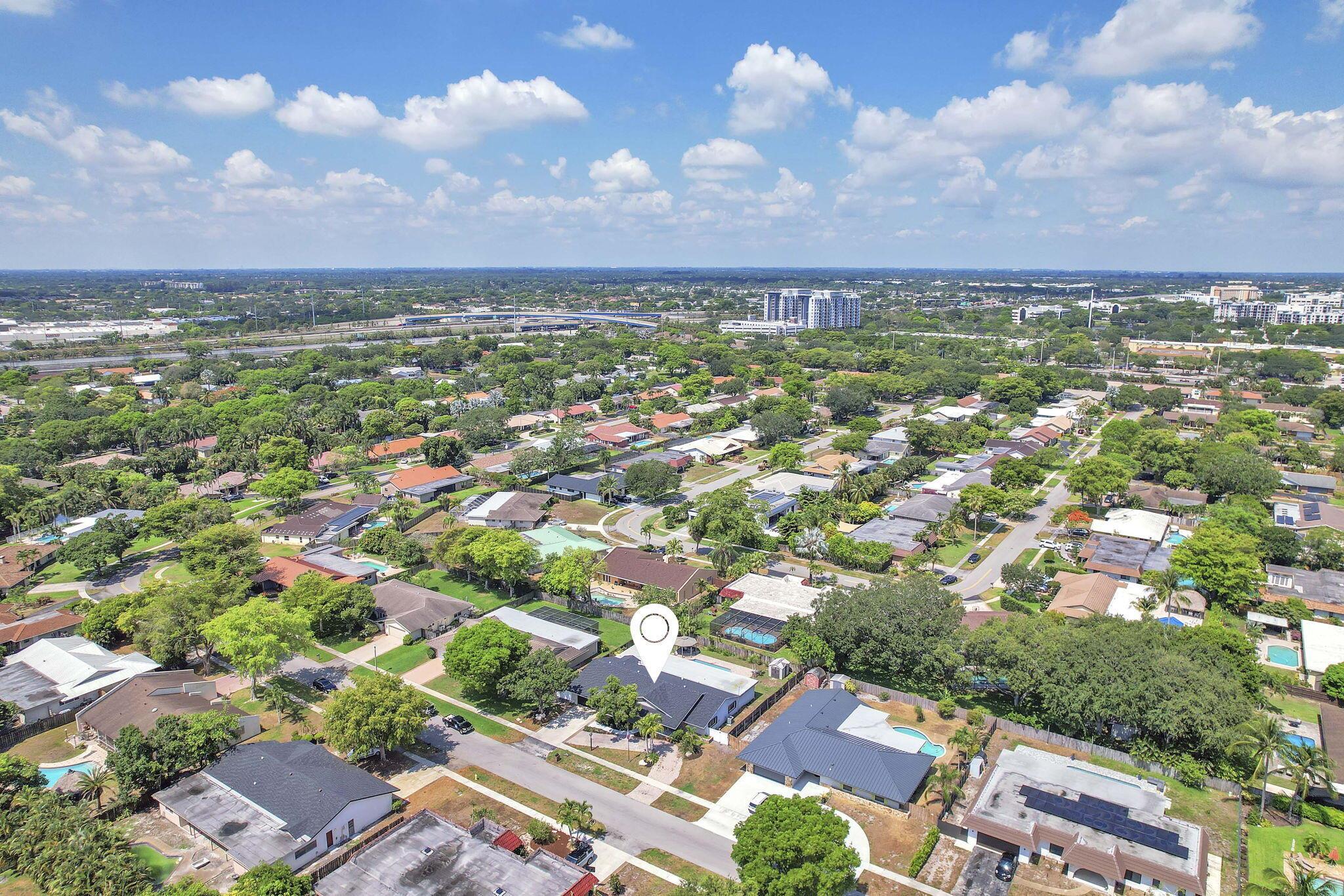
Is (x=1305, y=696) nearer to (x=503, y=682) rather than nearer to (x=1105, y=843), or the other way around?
(x=1105, y=843)

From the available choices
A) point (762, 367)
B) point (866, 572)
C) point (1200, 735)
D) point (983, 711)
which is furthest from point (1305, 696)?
point (762, 367)

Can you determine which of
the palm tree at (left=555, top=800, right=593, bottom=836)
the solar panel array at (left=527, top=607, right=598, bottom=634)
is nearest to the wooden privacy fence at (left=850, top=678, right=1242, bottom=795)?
the solar panel array at (left=527, top=607, right=598, bottom=634)

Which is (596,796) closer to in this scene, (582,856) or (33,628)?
(582,856)

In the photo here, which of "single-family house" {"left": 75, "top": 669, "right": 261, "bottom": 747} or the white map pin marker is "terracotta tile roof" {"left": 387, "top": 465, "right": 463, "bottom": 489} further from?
the white map pin marker

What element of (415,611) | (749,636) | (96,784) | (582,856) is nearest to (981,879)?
(582,856)

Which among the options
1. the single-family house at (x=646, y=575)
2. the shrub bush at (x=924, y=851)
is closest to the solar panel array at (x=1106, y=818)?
the shrub bush at (x=924, y=851)
